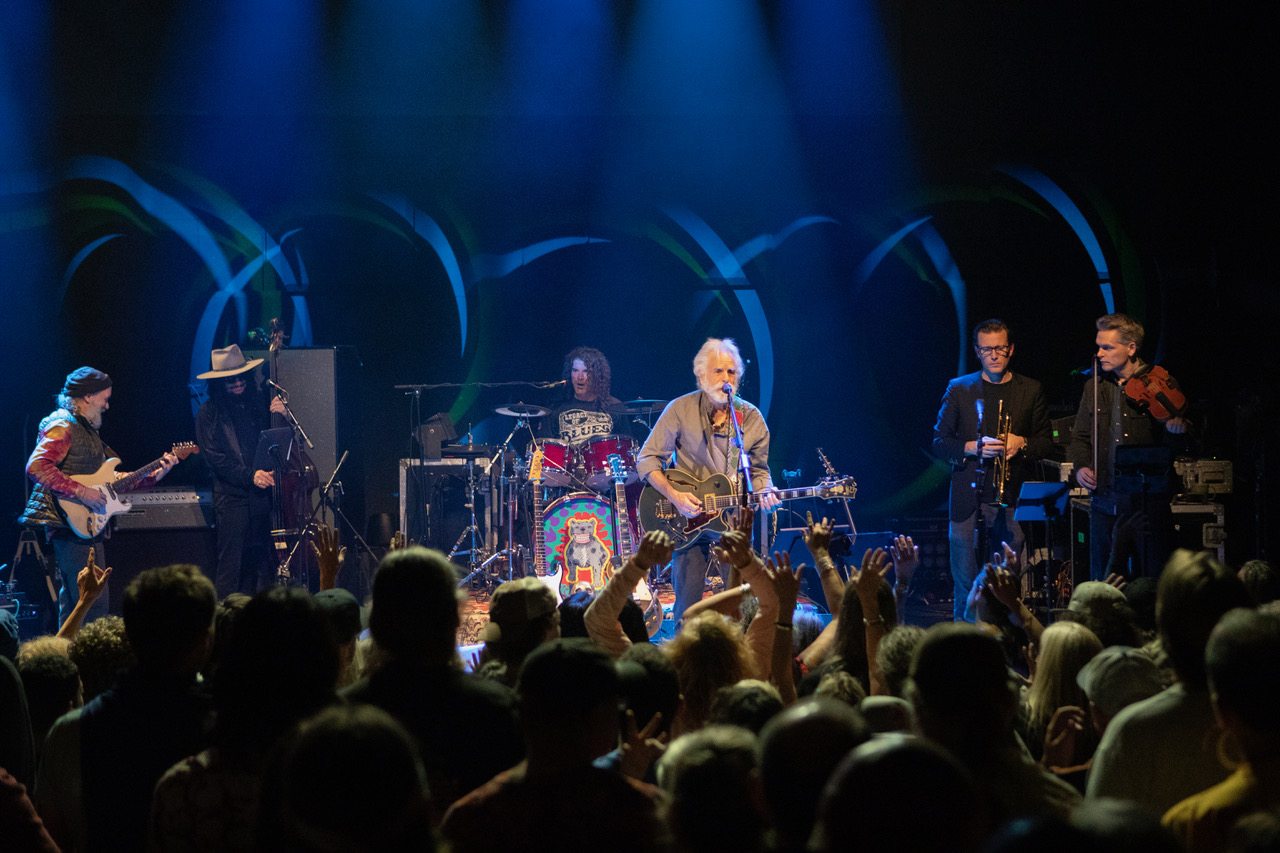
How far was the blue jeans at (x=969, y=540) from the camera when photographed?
27.1 feet

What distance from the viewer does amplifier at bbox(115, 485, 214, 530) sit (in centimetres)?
1000

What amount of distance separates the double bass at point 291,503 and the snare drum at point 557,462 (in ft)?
7.34

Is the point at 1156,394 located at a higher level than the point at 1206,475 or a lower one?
higher

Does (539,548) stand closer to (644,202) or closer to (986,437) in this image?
(986,437)

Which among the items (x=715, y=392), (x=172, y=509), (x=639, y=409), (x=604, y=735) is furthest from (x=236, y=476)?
(x=604, y=735)

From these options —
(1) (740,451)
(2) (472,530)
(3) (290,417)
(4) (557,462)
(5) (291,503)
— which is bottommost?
(2) (472,530)

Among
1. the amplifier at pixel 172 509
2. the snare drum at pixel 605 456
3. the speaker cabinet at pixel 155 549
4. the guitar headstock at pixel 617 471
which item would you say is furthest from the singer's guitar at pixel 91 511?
the guitar headstock at pixel 617 471

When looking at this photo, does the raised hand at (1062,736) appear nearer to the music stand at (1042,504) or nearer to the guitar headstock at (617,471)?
the music stand at (1042,504)

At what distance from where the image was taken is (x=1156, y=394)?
8.07 metres

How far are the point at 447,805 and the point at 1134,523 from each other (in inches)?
269

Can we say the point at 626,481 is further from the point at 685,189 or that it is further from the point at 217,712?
the point at 217,712

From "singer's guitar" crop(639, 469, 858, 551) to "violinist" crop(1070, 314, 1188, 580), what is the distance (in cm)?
227

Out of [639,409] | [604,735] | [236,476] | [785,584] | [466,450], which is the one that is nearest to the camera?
[604,735]

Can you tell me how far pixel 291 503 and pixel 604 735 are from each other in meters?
8.83
